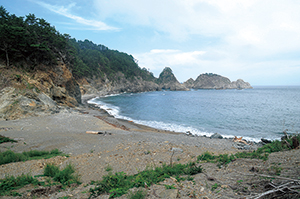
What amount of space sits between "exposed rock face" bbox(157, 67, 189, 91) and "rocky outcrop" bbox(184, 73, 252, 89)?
4305cm

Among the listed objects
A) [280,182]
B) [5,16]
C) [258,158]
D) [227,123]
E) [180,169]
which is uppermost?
[5,16]

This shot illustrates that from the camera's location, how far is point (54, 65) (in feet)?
98.8

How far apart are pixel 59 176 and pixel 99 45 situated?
462 feet

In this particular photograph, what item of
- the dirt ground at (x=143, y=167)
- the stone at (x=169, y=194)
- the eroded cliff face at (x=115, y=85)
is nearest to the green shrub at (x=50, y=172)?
the dirt ground at (x=143, y=167)

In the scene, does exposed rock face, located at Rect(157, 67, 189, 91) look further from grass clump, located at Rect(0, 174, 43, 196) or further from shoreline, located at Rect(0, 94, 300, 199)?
grass clump, located at Rect(0, 174, 43, 196)

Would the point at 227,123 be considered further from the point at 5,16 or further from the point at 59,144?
the point at 5,16

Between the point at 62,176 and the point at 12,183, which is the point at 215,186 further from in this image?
the point at 12,183

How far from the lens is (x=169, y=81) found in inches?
6156

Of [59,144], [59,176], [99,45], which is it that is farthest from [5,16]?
[99,45]

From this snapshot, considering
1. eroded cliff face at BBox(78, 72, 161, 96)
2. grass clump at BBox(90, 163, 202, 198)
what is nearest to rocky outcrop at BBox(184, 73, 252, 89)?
eroded cliff face at BBox(78, 72, 161, 96)

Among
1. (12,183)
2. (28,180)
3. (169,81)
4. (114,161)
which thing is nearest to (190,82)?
(169,81)

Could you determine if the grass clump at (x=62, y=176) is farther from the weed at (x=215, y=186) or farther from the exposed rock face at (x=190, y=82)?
the exposed rock face at (x=190, y=82)

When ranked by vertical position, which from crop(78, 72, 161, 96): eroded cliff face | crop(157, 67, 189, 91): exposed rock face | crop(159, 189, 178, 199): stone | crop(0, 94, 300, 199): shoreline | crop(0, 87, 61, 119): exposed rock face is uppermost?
crop(157, 67, 189, 91): exposed rock face

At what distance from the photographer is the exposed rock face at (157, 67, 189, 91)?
151562mm
